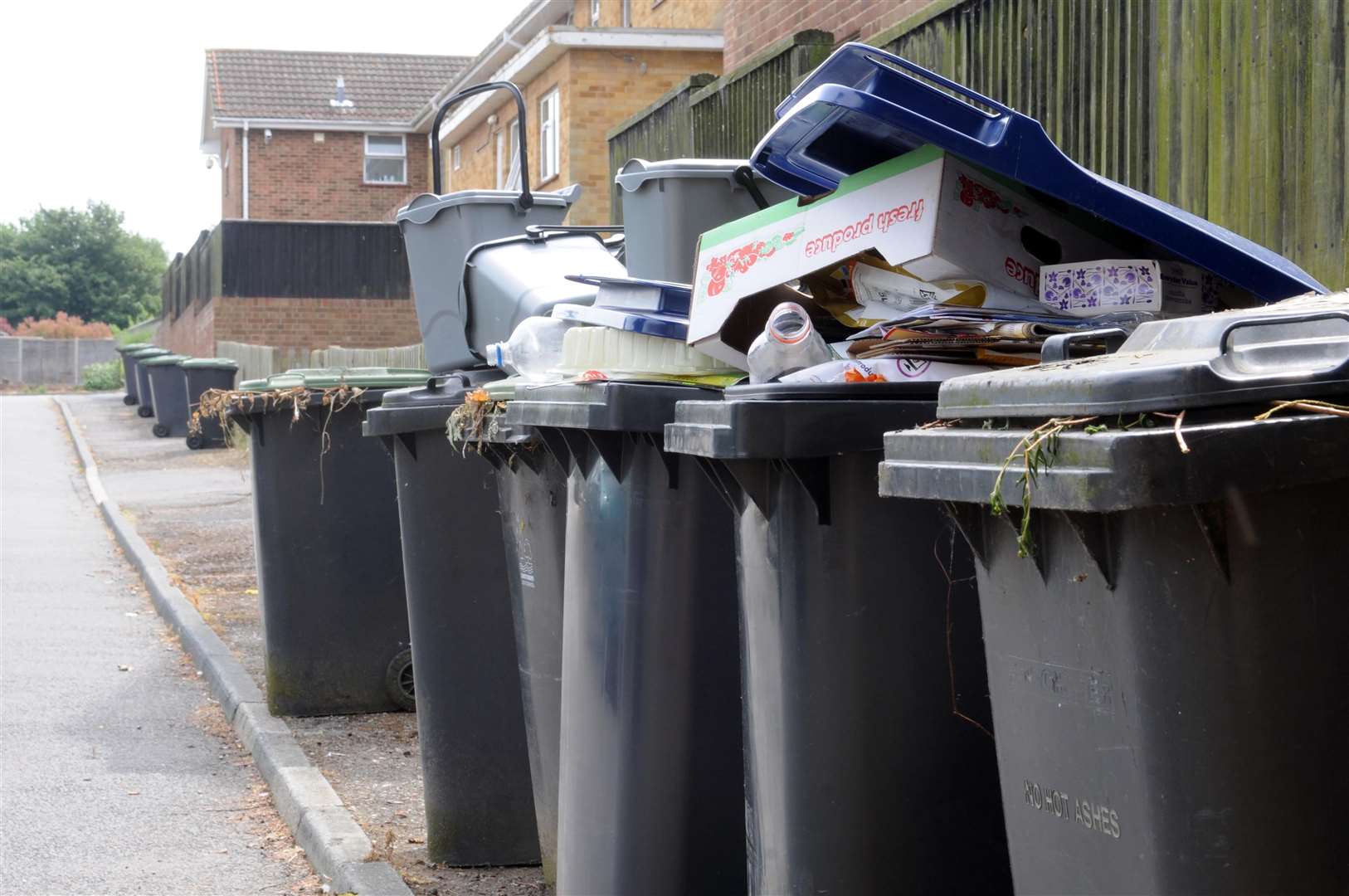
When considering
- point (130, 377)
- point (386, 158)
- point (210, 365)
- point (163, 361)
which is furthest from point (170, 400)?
point (386, 158)

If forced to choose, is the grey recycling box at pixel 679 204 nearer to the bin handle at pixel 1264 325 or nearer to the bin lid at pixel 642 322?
the bin lid at pixel 642 322

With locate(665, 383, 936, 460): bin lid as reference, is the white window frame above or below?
above

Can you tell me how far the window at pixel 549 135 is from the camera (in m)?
21.9

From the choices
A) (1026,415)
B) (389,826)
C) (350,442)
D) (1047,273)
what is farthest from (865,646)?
(350,442)

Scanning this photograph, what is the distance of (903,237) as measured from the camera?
3.11 metres

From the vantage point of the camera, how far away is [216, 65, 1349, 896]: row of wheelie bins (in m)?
1.96

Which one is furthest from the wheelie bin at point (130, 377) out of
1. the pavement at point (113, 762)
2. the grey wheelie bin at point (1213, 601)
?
the grey wheelie bin at point (1213, 601)

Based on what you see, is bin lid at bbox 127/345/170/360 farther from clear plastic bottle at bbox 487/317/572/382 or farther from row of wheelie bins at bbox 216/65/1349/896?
clear plastic bottle at bbox 487/317/572/382

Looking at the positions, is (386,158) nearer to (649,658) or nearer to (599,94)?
(599,94)

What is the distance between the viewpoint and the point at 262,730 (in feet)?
21.4

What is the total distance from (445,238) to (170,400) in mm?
19481

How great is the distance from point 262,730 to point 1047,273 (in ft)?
14.5

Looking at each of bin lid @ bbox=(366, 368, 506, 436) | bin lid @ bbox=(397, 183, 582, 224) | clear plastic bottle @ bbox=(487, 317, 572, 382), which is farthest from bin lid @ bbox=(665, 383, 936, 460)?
bin lid @ bbox=(397, 183, 582, 224)

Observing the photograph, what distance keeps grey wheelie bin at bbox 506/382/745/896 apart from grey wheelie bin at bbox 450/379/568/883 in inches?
15.0
